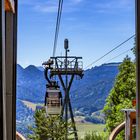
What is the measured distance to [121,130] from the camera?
431cm

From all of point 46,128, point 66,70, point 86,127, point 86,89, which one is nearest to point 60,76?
point 66,70

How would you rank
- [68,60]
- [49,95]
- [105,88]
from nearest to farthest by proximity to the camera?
[49,95]
[68,60]
[105,88]

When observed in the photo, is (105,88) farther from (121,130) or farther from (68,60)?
(121,130)

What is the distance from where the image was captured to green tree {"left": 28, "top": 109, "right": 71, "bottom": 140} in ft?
31.9

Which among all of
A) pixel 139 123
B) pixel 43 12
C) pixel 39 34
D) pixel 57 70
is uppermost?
pixel 43 12

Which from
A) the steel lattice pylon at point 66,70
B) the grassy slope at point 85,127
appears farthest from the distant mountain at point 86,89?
the steel lattice pylon at point 66,70

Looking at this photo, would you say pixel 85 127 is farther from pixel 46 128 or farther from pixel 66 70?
pixel 46 128

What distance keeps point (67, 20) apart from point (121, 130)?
12.2m

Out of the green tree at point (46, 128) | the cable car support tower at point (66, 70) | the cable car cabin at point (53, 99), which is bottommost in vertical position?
the green tree at point (46, 128)

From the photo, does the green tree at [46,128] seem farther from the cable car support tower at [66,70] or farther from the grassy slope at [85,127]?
the cable car support tower at [66,70]

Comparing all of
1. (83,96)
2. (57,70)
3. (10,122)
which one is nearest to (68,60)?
(57,70)

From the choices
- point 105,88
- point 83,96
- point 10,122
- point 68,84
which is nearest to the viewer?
point 10,122

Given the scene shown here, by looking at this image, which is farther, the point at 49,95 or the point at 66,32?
the point at 66,32

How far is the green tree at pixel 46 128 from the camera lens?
973 cm
